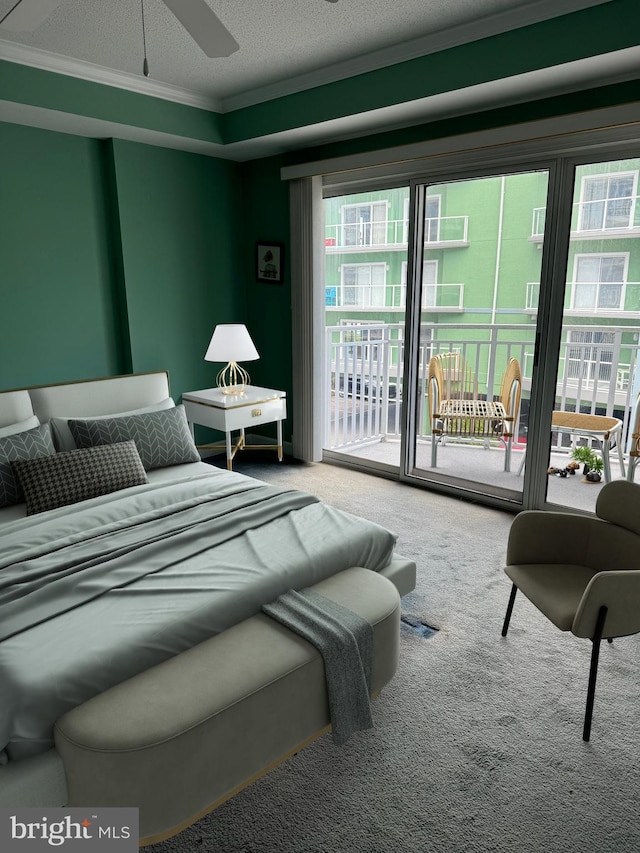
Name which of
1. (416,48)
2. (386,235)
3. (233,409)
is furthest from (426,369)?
(416,48)

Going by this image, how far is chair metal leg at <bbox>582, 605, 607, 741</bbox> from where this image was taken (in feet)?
6.32

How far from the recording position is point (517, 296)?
5266 mm

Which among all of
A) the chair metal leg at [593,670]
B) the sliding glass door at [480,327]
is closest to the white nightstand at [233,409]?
the sliding glass door at [480,327]

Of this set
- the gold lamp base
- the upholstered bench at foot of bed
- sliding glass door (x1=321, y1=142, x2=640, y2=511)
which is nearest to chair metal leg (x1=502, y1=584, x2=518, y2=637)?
the upholstered bench at foot of bed

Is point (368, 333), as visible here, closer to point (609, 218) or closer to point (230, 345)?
point (230, 345)

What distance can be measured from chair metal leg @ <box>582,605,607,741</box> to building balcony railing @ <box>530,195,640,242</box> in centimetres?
320

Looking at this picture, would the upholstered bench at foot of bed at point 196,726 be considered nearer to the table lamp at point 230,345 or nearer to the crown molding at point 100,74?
the table lamp at point 230,345

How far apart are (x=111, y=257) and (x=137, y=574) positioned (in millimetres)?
3051

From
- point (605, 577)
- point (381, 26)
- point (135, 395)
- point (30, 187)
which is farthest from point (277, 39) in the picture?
point (605, 577)

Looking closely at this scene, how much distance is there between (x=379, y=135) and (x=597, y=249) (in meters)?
1.87

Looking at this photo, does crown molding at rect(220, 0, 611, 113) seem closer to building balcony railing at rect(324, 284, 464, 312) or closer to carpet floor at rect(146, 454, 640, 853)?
building balcony railing at rect(324, 284, 464, 312)

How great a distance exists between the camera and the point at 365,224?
577 centimetres

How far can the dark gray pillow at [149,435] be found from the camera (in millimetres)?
3238

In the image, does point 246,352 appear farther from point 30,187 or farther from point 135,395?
point 30,187
